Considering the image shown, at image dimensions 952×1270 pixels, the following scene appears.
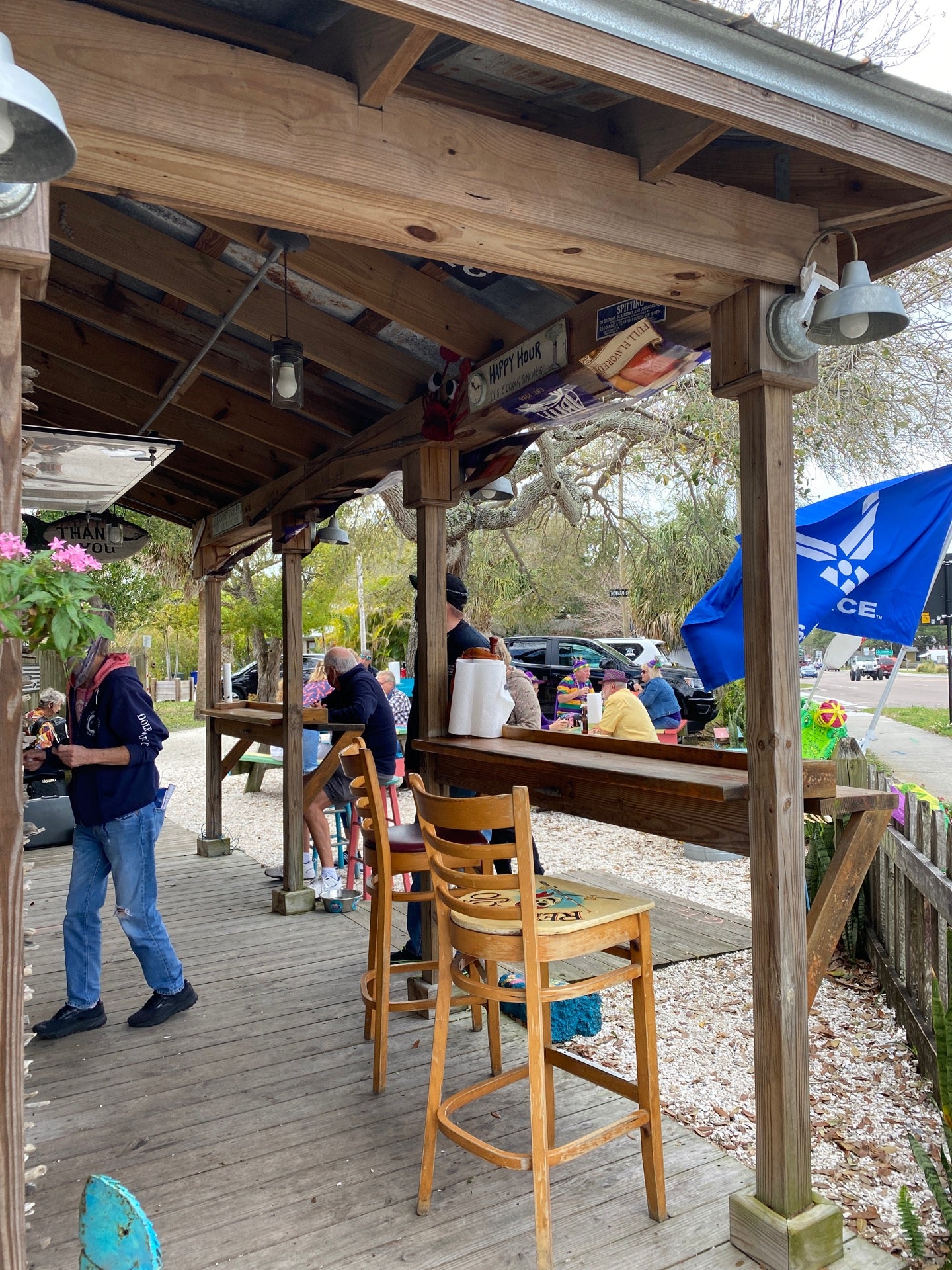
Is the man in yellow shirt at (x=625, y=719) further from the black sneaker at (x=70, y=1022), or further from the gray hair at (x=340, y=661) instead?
the black sneaker at (x=70, y=1022)

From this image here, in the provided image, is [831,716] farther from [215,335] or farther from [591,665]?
[591,665]

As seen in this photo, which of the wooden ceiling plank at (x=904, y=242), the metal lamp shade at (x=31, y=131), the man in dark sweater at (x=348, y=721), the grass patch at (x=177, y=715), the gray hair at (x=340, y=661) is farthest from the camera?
the grass patch at (x=177, y=715)

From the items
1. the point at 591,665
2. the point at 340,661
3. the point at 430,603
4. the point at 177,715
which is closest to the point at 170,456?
the point at 340,661

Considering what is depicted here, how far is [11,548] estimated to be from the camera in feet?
5.10

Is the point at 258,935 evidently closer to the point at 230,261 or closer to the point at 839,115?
the point at 230,261

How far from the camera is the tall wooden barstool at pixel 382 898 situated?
3.31m

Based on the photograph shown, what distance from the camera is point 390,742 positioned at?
6043mm

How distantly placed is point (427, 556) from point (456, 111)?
2.18 meters

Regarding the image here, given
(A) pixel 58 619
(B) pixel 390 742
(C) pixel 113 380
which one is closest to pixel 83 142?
(A) pixel 58 619

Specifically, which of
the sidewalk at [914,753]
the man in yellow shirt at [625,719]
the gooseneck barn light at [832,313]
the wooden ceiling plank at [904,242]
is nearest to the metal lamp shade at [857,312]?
the gooseneck barn light at [832,313]

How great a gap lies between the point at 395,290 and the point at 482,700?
5.65 feet

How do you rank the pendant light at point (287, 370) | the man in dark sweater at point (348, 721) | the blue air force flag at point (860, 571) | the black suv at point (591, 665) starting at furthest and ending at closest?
the black suv at point (591, 665) < the man in dark sweater at point (348, 721) < the blue air force flag at point (860, 571) < the pendant light at point (287, 370)

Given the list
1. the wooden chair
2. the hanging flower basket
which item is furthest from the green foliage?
the hanging flower basket

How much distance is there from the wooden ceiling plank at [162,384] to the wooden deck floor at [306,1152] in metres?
2.99
